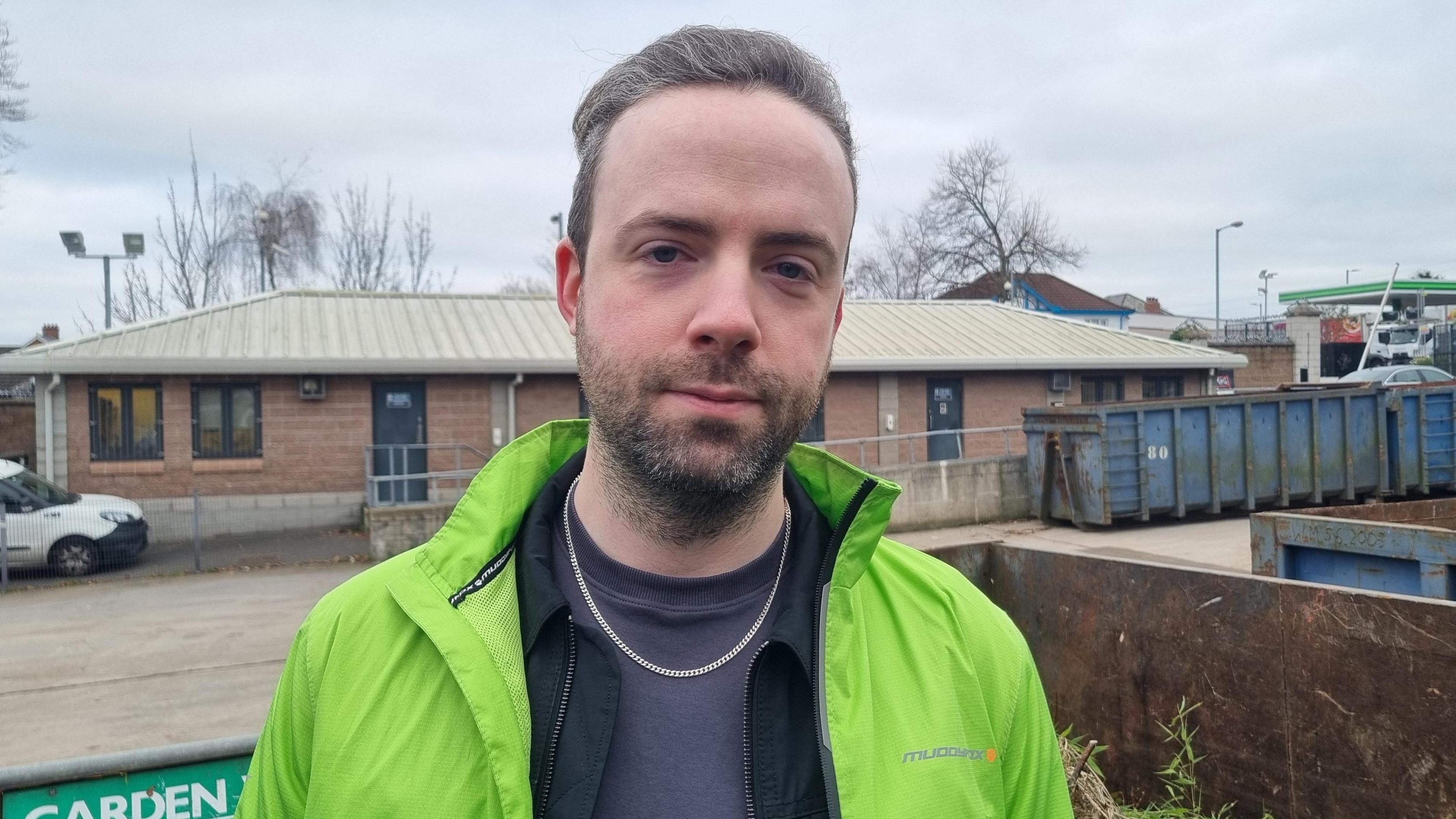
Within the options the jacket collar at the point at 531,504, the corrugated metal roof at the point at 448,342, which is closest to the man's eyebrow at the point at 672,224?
the jacket collar at the point at 531,504

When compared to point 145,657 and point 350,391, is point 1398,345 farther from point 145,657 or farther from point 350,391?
point 145,657

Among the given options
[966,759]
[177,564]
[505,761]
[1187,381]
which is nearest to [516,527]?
[505,761]

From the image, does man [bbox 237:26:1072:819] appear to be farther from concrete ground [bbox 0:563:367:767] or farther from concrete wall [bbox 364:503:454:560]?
concrete wall [bbox 364:503:454:560]

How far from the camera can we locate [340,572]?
47.5 ft

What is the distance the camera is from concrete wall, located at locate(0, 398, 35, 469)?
2041cm

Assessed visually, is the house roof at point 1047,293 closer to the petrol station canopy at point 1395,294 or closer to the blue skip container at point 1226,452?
the petrol station canopy at point 1395,294

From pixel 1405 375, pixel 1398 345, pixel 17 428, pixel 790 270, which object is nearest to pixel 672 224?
pixel 790 270

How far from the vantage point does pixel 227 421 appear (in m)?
18.1

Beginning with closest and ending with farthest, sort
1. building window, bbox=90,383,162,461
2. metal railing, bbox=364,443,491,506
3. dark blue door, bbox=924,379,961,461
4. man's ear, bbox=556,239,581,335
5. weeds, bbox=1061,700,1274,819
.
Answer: man's ear, bbox=556,239,581,335, weeds, bbox=1061,700,1274,819, building window, bbox=90,383,162,461, metal railing, bbox=364,443,491,506, dark blue door, bbox=924,379,961,461

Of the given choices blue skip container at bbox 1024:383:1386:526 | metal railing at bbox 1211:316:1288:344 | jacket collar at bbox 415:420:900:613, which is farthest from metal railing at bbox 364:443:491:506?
metal railing at bbox 1211:316:1288:344

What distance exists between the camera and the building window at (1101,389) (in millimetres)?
24391

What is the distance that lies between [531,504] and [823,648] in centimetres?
66

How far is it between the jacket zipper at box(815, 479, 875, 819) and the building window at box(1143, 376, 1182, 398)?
1009 inches

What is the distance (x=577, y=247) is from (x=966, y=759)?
3.73 ft
